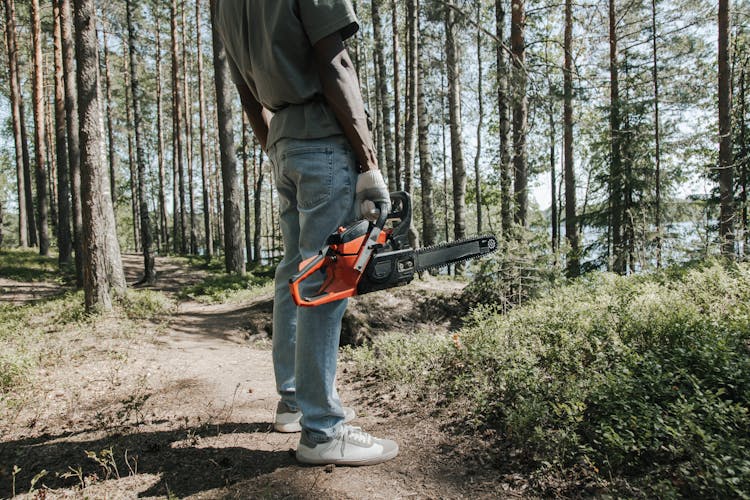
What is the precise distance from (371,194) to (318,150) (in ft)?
1.21

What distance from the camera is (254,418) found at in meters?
3.20

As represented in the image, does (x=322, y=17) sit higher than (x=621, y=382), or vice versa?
(x=322, y=17)

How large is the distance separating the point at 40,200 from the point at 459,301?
1924 centimetres

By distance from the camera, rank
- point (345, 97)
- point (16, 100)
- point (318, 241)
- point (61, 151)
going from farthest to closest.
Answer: point (16, 100) → point (61, 151) → point (318, 241) → point (345, 97)

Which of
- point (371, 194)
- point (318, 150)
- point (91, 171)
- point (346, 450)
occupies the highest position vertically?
point (91, 171)

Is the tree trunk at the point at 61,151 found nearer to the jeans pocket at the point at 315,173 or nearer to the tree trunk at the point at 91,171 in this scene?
the tree trunk at the point at 91,171

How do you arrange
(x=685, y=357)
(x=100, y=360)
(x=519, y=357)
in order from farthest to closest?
(x=100, y=360)
(x=519, y=357)
(x=685, y=357)

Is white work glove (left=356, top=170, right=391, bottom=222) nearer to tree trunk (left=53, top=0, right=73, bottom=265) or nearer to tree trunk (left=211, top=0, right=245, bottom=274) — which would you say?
tree trunk (left=211, top=0, right=245, bottom=274)

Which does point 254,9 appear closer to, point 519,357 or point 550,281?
point 519,357

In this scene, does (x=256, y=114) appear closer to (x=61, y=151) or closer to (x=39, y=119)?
(x=61, y=151)

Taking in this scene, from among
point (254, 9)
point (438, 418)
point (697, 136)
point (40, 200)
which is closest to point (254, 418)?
point (438, 418)

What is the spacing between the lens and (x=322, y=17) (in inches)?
83.0

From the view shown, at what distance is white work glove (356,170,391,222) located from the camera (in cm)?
224

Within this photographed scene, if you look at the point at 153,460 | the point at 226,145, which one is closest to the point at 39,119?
the point at 226,145
